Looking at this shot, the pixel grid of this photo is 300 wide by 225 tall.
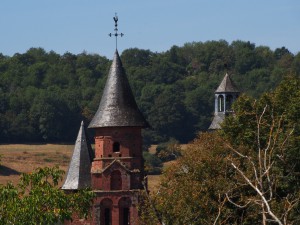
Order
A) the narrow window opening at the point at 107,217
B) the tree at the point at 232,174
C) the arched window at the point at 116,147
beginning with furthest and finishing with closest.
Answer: the arched window at the point at 116,147 < the narrow window opening at the point at 107,217 < the tree at the point at 232,174

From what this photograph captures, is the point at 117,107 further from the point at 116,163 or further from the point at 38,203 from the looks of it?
the point at 38,203

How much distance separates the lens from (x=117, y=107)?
65.8 metres

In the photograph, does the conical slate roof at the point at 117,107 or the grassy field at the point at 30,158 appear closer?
the conical slate roof at the point at 117,107

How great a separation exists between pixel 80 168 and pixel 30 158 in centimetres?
6373

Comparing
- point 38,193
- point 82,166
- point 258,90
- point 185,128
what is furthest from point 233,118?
point 258,90

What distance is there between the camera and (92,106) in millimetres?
162375

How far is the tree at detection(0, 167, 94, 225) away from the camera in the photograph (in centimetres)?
3925

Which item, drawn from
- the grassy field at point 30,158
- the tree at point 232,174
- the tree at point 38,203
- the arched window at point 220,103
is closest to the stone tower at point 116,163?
the tree at point 232,174

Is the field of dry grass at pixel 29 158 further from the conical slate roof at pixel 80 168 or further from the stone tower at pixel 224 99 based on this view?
the conical slate roof at pixel 80 168

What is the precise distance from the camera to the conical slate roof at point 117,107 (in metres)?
65.4

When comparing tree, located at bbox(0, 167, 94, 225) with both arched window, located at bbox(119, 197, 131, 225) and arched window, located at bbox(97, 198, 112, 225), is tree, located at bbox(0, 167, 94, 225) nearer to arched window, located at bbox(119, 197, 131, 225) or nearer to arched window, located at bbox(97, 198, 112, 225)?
arched window, located at bbox(119, 197, 131, 225)

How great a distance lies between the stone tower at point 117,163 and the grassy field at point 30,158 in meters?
44.6

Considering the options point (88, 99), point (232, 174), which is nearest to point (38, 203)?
point (232, 174)

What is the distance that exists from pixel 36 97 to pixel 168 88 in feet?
66.5
